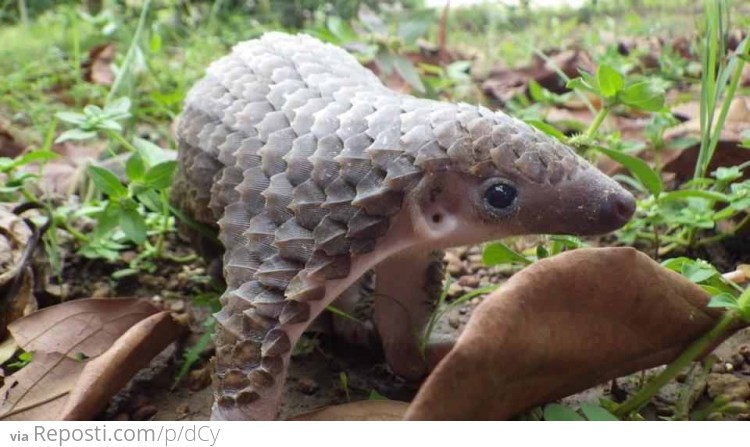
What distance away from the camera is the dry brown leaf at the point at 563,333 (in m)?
0.75

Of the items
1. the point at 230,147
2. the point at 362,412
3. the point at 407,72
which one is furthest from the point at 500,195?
the point at 407,72

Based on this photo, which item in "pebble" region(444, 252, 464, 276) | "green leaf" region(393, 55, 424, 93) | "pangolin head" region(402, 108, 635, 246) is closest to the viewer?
"pangolin head" region(402, 108, 635, 246)

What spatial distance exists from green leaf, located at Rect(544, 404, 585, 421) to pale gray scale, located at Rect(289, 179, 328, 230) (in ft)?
1.23

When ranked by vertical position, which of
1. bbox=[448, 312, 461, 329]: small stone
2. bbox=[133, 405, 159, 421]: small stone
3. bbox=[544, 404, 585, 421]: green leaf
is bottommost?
bbox=[448, 312, 461, 329]: small stone

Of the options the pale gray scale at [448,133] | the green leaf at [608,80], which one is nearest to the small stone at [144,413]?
the pale gray scale at [448,133]

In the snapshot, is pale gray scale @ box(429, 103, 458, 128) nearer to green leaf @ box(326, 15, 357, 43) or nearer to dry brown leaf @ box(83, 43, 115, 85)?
green leaf @ box(326, 15, 357, 43)

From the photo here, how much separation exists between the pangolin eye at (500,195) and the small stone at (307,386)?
44cm

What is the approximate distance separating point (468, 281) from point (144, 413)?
0.70 m

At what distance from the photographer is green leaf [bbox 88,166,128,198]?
1341mm

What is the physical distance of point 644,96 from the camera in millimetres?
1250

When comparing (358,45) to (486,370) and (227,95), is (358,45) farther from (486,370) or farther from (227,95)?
(486,370)

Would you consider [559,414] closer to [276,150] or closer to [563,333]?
[563,333]

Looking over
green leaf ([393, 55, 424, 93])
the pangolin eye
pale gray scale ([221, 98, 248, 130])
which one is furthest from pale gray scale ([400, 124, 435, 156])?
green leaf ([393, 55, 424, 93])

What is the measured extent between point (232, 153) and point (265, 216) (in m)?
0.16
